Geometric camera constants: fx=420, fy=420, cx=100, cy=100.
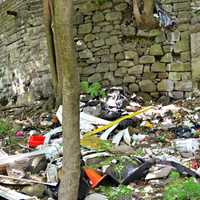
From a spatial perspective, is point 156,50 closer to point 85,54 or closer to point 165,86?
point 165,86

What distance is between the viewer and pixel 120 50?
7312 mm

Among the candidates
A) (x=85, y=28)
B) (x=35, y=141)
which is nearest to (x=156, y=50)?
(x=85, y=28)

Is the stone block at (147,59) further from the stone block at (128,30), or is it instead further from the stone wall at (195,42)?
the stone wall at (195,42)

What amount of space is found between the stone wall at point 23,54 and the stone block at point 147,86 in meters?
1.70

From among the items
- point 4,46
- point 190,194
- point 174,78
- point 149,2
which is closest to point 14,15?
point 4,46

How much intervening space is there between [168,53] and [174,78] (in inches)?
17.0

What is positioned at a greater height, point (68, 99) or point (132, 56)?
point (132, 56)

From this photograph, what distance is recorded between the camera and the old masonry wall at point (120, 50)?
22.3 feet

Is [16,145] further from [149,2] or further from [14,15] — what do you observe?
[14,15]

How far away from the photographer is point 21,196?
12.3ft

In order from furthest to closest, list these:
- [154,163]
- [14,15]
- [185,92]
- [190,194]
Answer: [14,15]
[185,92]
[154,163]
[190,194]

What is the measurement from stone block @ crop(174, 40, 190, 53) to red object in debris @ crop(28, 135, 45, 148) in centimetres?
275

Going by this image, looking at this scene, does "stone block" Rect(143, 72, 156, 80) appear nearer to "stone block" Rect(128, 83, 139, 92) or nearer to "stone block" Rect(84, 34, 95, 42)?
"stone block" Rect(128, 83, 139, 92)

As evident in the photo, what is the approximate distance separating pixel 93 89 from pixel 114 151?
262cm
